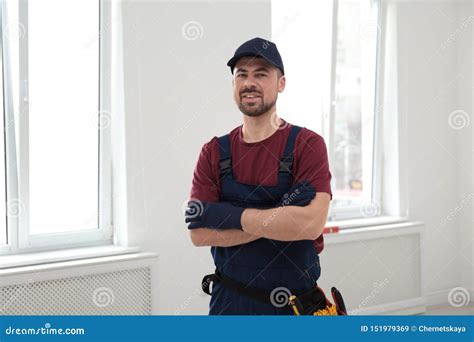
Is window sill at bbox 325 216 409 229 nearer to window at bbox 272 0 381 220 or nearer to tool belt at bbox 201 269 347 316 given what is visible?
window at bbox 272 0 381 220

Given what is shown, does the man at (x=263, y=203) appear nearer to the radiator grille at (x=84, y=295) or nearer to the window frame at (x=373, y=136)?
the radiator grille at (x=84, y=295)

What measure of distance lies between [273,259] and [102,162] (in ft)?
7.56

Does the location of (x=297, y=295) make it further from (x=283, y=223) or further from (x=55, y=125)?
(x=55, y=125)

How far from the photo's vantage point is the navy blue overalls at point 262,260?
1823mm

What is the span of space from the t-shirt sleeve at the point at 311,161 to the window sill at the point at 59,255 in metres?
2.04

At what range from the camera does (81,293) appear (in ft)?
11.5

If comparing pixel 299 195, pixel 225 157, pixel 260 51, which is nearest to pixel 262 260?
pixel 299 195

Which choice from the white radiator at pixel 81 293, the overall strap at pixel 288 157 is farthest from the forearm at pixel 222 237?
the white radiator at pixel 81 293

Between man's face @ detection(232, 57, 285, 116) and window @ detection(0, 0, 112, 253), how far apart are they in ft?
6.76

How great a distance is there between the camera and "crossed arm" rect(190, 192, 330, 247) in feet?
6.05

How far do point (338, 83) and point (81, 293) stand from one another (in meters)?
2.65

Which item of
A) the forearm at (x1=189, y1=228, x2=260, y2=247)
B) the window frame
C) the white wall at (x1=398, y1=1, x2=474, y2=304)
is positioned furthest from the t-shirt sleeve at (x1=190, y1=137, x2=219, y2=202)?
the white wall at (x1=398, y1=1, x2=474, y2=304)

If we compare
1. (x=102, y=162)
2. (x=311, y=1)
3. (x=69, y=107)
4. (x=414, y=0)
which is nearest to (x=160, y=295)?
(x=102, y=162)

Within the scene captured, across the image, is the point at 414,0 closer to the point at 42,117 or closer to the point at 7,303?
the point at 42,117
